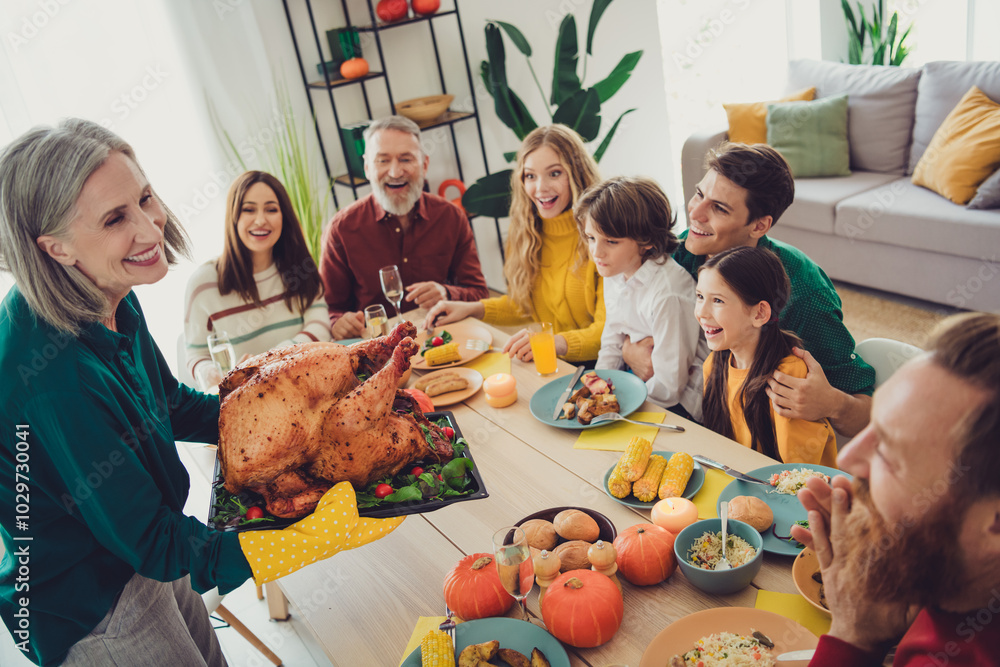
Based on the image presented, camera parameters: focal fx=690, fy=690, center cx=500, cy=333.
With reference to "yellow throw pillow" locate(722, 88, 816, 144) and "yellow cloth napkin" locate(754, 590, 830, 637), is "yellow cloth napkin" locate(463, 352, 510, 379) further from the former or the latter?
"yellow throw pillow" locate(722, 88, 816, 144)

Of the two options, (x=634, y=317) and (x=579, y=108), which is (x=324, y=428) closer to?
(x=634, y=317)

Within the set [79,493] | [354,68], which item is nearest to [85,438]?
[79,493]

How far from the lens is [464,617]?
1.20 m

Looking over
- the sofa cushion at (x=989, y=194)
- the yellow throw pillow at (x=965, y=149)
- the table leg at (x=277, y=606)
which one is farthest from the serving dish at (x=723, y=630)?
the yellow throw pillow at (x=965, y=149)

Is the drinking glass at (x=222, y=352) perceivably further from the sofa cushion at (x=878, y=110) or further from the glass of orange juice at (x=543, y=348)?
the sofa cushion at (x=878, y=110)

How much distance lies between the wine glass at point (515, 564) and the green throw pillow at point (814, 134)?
12.5ft

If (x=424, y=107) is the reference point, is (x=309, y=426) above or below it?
below

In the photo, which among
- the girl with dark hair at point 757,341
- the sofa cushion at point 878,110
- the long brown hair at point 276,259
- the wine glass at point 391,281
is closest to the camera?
the girl with dark hair at point 757,341

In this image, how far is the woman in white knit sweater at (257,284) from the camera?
8.18 ft

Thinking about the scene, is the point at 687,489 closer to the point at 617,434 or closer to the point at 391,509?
the point at 617,434

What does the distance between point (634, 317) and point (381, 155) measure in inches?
51.8

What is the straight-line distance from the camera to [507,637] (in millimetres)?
1122

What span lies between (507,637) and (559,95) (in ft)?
11.0

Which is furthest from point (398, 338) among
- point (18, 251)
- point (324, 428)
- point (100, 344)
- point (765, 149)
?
point (765, 149)
